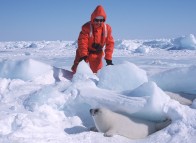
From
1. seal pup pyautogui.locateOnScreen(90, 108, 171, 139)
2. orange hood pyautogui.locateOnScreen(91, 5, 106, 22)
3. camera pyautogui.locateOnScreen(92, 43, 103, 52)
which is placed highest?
orange hood pyautogui.locateOnScreen(91, 5, 106, 22)

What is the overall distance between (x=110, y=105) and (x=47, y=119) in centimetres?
54

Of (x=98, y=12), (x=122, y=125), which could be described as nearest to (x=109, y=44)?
(x=98, y=12)

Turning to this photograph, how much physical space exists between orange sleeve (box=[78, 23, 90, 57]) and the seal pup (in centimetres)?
199

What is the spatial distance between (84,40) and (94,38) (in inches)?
6.6

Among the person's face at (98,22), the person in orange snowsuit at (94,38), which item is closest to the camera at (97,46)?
the person in orange snowsuit at (94,38)

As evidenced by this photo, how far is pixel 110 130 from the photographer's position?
2305 millimetres

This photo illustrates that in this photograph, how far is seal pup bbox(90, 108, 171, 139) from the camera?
232cm

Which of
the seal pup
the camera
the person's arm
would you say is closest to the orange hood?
the person's arm

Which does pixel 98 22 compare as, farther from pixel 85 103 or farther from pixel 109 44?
pixel 85 103

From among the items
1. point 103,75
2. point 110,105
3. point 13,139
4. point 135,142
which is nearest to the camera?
point 13,139

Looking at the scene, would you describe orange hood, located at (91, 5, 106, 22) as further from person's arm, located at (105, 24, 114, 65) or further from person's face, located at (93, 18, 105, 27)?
person's arm, located at (105, 24, 114, 65)

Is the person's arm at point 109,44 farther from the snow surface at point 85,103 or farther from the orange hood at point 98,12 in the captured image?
the snow surface at point 85,103

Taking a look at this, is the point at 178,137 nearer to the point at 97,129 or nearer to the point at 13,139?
the point at 97,129

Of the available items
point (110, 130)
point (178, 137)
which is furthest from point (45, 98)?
point (178, 137)
